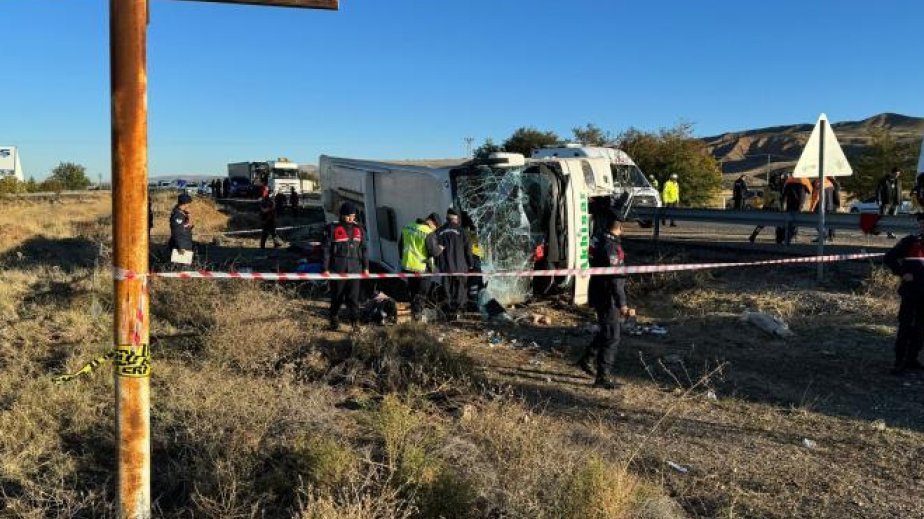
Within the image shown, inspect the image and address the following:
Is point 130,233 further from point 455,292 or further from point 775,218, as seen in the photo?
point 775,218

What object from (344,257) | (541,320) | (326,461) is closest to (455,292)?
(541,320)

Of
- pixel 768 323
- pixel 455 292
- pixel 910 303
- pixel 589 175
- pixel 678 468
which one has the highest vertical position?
pixel 589 175

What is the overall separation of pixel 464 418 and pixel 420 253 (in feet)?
13.9

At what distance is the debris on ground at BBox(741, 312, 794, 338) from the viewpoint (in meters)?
8.02

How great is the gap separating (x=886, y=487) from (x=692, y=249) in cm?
940

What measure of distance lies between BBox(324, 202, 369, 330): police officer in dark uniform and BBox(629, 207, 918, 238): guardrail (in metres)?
7.02

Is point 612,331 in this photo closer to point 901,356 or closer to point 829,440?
point 829,440

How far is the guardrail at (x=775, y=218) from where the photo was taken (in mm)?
9898

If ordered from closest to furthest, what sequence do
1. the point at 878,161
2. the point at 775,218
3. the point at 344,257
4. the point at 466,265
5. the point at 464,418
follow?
the point at 464,418
the point at 344,257
the point at 466,265
the point at 775,218
the point at 878,161

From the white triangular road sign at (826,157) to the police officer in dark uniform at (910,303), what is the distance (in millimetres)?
3600

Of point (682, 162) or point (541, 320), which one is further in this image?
point (682, 162)

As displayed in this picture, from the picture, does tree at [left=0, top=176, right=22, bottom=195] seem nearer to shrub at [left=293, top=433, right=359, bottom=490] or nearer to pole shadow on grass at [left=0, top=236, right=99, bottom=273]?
pole shadow on grass at [left=0, top=236, right=99, bottom=273]

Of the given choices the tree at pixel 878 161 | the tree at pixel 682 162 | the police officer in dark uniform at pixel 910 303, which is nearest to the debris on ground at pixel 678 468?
the police officer in dark uniform at pixel 910 303

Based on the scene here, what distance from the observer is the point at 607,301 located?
6688mm
